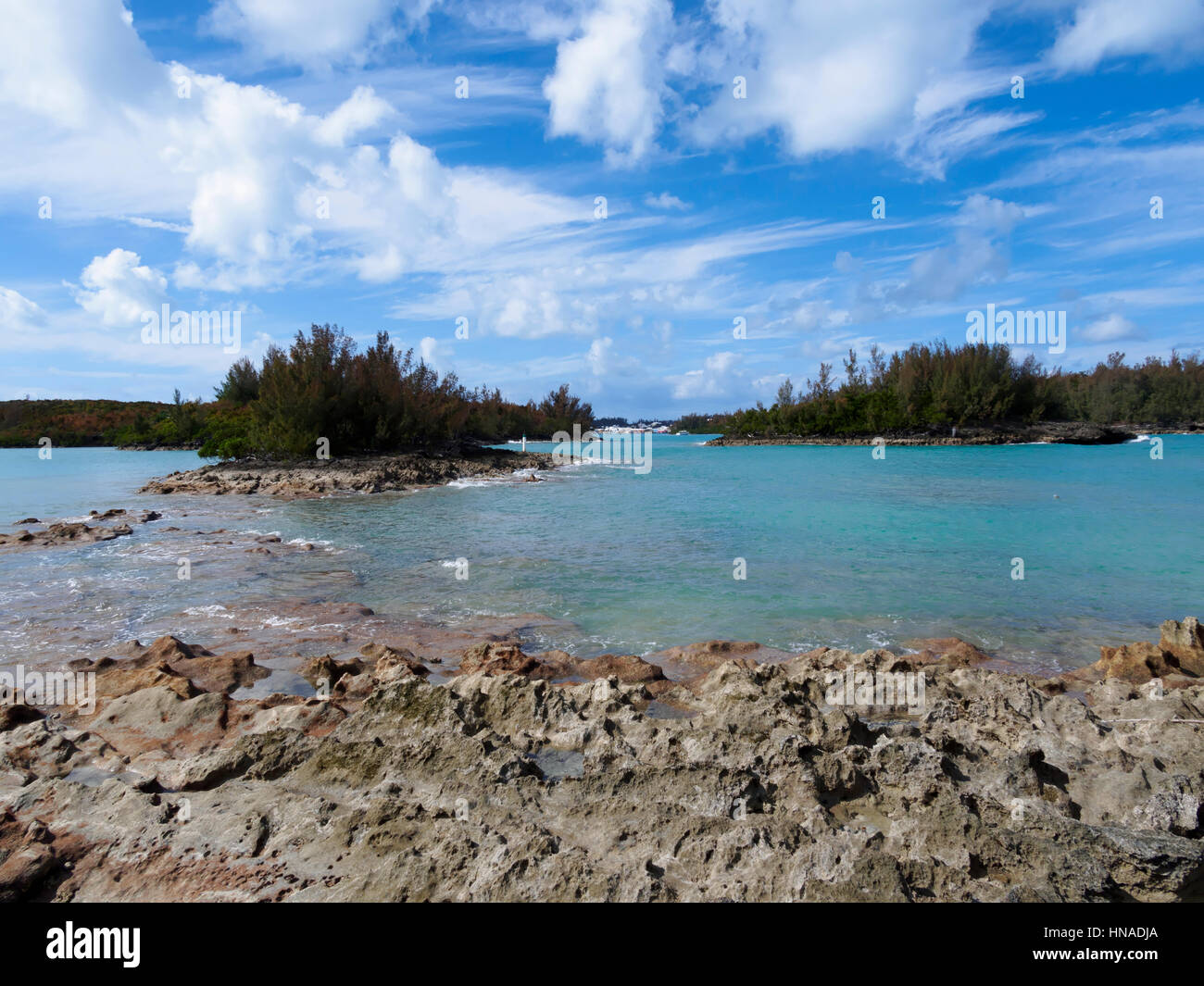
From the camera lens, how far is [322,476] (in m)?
29.4

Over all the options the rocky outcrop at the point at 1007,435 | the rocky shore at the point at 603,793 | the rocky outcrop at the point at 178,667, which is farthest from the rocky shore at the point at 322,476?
the rocky outcrop at the point at 1007,435

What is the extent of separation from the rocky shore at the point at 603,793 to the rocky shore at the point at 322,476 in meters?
22.9

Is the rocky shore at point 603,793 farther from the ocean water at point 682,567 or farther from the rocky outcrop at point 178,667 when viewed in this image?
the ocean water at point 682,567

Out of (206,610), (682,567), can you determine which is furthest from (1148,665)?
(206,610)

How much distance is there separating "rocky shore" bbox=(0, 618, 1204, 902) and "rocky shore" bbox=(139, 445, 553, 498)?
22895 mm

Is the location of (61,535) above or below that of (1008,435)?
below

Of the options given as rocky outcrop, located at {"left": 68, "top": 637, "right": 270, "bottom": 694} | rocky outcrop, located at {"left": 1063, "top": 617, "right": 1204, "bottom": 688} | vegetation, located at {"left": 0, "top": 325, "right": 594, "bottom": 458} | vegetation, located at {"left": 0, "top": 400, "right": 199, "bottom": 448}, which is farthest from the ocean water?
vegetation, located at {"left": 0, "top": 400, "right": 199, "bottom": 448}

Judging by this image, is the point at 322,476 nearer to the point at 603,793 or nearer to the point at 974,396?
the point at 603,793

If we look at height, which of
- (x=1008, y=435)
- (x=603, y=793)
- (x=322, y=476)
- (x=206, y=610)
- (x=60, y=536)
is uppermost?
(x=1008, y=435)

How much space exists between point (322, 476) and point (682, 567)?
22049mm

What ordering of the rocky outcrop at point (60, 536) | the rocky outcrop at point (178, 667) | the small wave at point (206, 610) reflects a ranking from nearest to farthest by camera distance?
the rocky outcrop at point (178, 667)
the small wave at point (206, 610)
the rocky outcrop at point (60, 536)

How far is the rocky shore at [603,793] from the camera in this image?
116 inches
